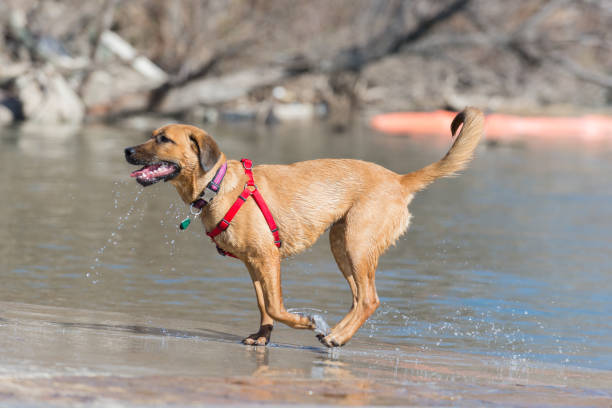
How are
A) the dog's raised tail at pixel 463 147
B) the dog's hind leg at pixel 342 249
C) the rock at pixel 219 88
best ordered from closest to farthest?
the dog's hind leg at pixel 342 249 < the dog's raised tail at pixel 463 147 < the rock at pixel 219 88

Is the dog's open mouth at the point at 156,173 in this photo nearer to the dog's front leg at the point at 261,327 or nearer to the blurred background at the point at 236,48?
the dog's front leg at the point at 261,327

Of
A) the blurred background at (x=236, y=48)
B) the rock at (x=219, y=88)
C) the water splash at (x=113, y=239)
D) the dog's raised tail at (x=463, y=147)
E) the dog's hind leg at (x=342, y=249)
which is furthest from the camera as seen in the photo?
the rock at (x=219, y=88)

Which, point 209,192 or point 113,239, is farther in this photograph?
point 113,239

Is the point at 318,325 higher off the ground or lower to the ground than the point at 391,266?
lower

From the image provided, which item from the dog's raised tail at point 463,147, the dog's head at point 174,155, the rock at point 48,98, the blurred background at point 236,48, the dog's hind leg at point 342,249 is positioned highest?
the blurred background at point 236,48

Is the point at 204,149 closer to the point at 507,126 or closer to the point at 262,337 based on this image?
the point at 262,337

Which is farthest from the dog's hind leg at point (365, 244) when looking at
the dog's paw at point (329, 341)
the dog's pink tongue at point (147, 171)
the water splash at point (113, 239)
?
the water splash at point (113, 239)

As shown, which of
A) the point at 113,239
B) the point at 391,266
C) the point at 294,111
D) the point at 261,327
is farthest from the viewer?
the point at 294,111

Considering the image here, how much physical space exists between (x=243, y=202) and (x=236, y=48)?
21.6 metres

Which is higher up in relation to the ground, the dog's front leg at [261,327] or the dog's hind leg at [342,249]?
the dog's hind leg at [342,249]

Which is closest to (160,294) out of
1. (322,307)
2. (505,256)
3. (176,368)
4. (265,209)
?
(322,307)

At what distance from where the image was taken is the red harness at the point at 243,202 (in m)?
6.48

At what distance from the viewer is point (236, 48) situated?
27562mm

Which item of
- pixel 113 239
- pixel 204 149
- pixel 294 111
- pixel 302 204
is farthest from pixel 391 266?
pixel 294 111
